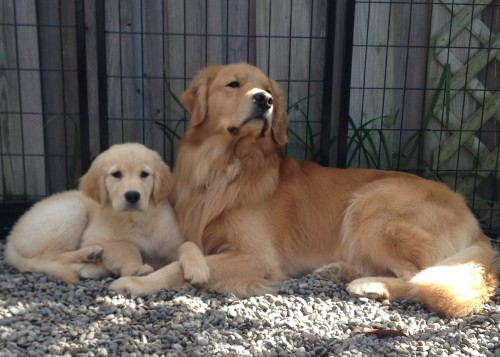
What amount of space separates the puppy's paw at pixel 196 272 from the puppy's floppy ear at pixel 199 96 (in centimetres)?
80

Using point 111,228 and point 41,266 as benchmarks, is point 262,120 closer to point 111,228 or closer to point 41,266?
point 111,228

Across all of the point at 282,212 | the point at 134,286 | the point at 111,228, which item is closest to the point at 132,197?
the point at 111,228

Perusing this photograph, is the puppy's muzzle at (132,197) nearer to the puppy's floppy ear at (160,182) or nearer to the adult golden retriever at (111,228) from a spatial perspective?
the adult golden retriever at (111,228)

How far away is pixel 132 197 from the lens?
2.81 metres

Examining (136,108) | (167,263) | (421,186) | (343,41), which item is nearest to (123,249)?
(167,263)

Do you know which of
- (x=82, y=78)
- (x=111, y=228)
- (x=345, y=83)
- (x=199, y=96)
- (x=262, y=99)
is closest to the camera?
(x=262, y=99)

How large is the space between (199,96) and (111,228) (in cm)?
86

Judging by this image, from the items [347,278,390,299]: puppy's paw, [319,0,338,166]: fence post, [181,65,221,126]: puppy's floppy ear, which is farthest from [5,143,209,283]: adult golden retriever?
[319,0,338,166]: fence post

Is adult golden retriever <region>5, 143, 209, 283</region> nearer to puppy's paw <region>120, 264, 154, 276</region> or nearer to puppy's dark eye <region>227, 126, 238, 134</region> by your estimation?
puppy's paw <region>120, 264, 154, 276</region>

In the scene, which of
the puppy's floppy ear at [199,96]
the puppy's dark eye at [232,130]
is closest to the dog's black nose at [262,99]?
the puppy's dark eye at [232,130]

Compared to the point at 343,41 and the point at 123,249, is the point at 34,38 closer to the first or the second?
the point at 123,249

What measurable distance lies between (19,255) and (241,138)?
1.36 meters

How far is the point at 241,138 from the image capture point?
120 inches

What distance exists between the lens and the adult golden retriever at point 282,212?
2961mm
